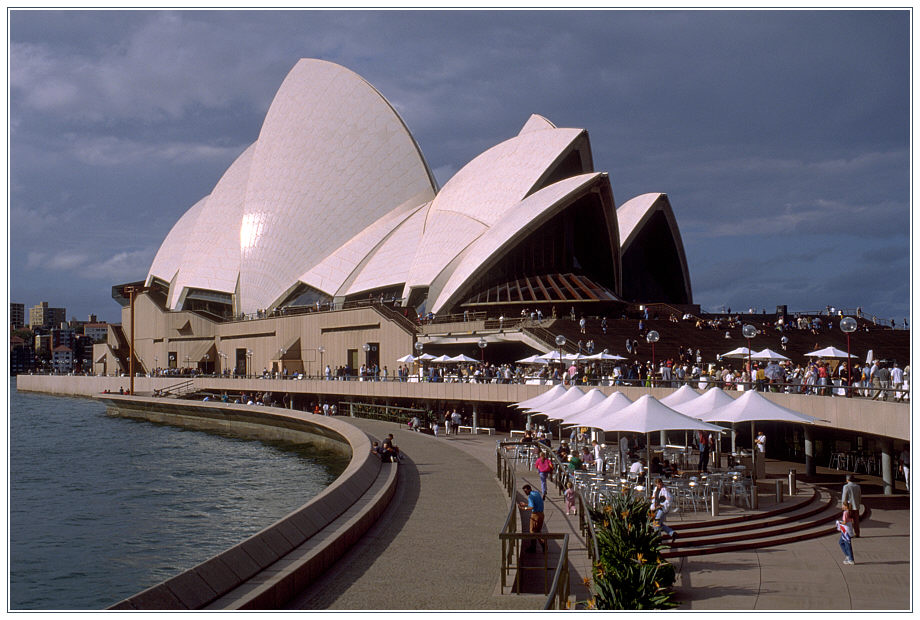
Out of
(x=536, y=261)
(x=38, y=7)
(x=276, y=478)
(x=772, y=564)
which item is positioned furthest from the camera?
(x=536, y=261)

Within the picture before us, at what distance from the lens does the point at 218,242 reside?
5794 cm

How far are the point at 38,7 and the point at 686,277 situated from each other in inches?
1874

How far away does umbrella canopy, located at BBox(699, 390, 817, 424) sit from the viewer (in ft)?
44.1

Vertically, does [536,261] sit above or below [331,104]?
below

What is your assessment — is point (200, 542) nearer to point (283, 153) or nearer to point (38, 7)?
point (38, 7)

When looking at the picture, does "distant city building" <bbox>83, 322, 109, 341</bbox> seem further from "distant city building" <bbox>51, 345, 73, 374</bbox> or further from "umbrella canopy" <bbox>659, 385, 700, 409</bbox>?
"umbrella canopy" <bbox>659, 385, 700, 409</bbox>

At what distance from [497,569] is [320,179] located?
147ft

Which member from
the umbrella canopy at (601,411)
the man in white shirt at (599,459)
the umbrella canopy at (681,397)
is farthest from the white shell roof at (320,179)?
the umbrella canopy at (601,411)

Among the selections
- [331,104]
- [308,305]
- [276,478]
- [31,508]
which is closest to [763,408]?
[276,478]

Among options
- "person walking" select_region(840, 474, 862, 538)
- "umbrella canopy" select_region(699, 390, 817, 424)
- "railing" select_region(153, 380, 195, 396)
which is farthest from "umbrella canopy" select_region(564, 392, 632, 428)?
"railing" select_region(153, 380, 195, 396)

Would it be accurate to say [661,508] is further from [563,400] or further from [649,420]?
[563,400]

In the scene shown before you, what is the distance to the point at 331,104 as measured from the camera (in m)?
53.4

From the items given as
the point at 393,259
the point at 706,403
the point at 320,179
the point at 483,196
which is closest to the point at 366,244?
the point at 393,259

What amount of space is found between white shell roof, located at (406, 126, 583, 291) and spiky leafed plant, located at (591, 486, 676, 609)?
3256 centimetres
